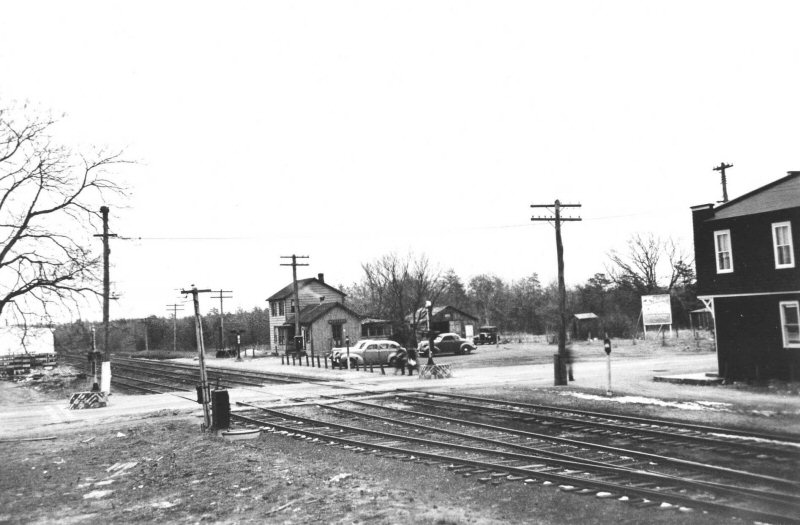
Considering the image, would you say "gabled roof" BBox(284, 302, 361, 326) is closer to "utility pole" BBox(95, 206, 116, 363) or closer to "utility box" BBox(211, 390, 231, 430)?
"utility pole" BBox(95, 206, 116, 363)

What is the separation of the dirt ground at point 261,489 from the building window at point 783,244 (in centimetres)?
818

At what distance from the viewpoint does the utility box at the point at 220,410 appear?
51.7 ft

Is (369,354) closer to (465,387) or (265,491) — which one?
(465,387)

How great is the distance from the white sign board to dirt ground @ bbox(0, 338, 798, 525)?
34.9m

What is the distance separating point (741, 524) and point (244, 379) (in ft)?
93.1

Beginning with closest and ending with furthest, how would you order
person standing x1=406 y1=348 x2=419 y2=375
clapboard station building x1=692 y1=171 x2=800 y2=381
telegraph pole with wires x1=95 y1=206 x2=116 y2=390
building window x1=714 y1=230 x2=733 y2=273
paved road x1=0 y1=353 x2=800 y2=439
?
paved road x1=0 y1=353 x2=800 y2=439, clapboard station building x1=692 y1=171 x2=800 y2=381, building window x1=714 y1=230 x2=733 y2=273, telegraph pole with wires x1=95 y1=206 x2=116 y2=390, person standing x1=406 y1=348 x2=419 y2=375

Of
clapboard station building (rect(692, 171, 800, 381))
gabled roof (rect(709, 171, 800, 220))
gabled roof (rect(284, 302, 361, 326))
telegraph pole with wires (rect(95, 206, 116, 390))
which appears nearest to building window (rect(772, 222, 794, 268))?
clapboard station building (rect(692, 171, 800, 381))

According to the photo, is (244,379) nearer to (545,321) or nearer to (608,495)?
(608,495)

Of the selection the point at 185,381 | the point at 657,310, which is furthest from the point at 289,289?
the point at 657,310

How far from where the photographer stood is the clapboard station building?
21484 millimetres

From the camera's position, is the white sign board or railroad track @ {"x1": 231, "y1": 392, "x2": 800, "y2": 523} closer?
railroad track @ {"x1": 231, "y1": 392, "x2": 800, "y2": 523}

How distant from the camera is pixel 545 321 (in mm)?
76562

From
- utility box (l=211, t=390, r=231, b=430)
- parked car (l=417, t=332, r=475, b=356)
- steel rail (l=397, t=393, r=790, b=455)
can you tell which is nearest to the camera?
steel rail (l=397, t=393, r=790, b=455)

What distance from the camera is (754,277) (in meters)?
22.6
